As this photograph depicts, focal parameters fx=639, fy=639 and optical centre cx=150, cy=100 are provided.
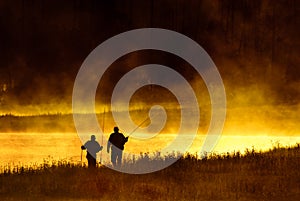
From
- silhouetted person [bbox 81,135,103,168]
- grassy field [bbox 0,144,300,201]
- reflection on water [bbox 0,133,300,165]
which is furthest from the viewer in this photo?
reflection on water [bbox 0,133,300,165]

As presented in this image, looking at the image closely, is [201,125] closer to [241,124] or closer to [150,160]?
[241,124]

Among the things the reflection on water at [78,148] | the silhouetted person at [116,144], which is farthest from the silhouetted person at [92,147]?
the reflection on water at [78,148]

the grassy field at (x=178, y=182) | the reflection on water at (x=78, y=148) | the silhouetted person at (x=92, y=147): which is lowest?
the grassy field at (x=178, y=182)

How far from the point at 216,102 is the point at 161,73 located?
12.2 metres

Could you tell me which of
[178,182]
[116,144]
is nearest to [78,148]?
[116,144]

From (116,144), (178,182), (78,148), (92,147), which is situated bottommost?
(178,182)

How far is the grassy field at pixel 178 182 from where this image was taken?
17938 mm

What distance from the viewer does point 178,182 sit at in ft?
67.2

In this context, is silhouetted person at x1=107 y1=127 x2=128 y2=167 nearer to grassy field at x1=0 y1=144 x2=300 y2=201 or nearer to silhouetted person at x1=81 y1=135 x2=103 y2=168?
silhouetted person at x1=81 y1=135 x2=103 y2=168

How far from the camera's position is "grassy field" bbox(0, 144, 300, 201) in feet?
58.9

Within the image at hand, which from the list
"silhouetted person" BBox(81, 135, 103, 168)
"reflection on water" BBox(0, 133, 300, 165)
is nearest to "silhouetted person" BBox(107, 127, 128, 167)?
"silhouetted person" BBox(81, 135, 103, 168)

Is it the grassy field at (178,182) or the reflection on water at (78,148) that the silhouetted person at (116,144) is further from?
the reflection on water at (78,148)

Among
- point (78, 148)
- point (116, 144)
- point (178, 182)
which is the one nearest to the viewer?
point (178, 182)

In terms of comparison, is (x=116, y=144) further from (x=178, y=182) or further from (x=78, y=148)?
(x=78, y=148)
